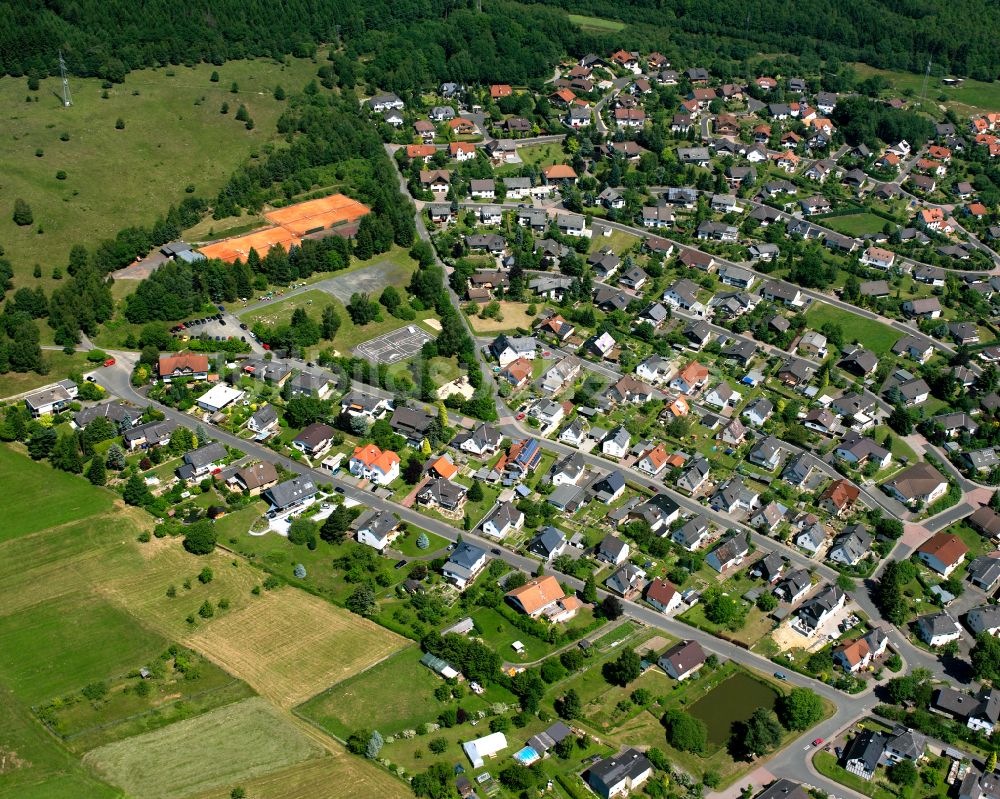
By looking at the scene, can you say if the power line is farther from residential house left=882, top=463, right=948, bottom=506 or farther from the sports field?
residential house left=882, top=463, right=948, bottom=506

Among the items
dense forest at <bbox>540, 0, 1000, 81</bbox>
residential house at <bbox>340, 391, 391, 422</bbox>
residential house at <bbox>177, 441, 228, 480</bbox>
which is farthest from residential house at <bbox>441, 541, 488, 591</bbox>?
dense forest at <bbox>540, 0, 1000, 81</bbox>

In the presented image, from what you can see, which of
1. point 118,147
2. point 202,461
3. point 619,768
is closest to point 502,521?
point 619,768

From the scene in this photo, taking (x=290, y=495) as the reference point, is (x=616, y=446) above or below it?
above

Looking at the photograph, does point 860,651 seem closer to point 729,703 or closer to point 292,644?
point 729,703

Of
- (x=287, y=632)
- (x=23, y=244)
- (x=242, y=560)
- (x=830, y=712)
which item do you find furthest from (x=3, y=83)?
(x=830, y=712)

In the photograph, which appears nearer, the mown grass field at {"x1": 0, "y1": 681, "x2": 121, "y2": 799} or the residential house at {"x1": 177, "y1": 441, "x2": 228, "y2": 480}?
the mown grass field at {"x1": 0, "y1": 681, "x2": 121, "y2": 799}

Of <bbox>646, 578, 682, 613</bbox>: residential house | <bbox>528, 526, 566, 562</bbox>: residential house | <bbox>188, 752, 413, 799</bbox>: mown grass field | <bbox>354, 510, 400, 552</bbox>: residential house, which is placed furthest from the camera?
<bbox>354, 510, 400, 552</bbox>: residential house

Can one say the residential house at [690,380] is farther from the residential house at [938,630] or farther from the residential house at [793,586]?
the residential house at [938,630]
